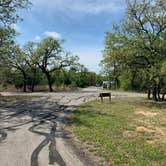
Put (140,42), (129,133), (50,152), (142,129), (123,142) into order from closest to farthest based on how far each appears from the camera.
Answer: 1. (50,152)
2. (123,142)
3. (129,133)
4. (142,129)
5. (140,42)

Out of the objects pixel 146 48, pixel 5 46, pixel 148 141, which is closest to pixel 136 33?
pixel 146 48

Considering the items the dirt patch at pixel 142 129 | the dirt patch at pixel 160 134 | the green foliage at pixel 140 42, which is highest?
the green foliage at pixel 140 42

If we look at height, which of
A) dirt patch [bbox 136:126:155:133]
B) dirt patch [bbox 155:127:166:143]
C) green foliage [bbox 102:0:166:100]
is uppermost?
green foliage [bbox 102:0:166:100]

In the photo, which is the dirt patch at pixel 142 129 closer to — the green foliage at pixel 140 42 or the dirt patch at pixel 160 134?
the dirt patch at pixel 160 134

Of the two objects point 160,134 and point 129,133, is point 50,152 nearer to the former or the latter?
point 129,133

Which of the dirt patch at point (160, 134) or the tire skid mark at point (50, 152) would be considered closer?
the tire skid mark at point (50, 152)

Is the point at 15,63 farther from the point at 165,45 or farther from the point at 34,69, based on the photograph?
the point at 165,45

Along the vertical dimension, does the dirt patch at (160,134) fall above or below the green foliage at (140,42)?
below

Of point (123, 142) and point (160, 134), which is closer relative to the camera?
point (123, 142)

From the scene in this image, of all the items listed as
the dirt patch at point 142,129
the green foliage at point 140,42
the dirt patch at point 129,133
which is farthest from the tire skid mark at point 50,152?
the green foliage at point 140,42

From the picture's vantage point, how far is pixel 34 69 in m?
61.0

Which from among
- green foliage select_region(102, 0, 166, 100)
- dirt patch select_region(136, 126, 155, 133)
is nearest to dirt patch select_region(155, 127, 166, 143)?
dirt patch select_region(136, 126, 155, 133)

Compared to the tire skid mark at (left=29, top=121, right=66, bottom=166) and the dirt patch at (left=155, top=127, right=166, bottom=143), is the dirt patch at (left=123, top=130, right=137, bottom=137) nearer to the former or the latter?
the dirt patch at (left=155, top=127, right=166, bottom=143)

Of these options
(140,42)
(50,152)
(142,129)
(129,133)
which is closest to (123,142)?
(129,133)
